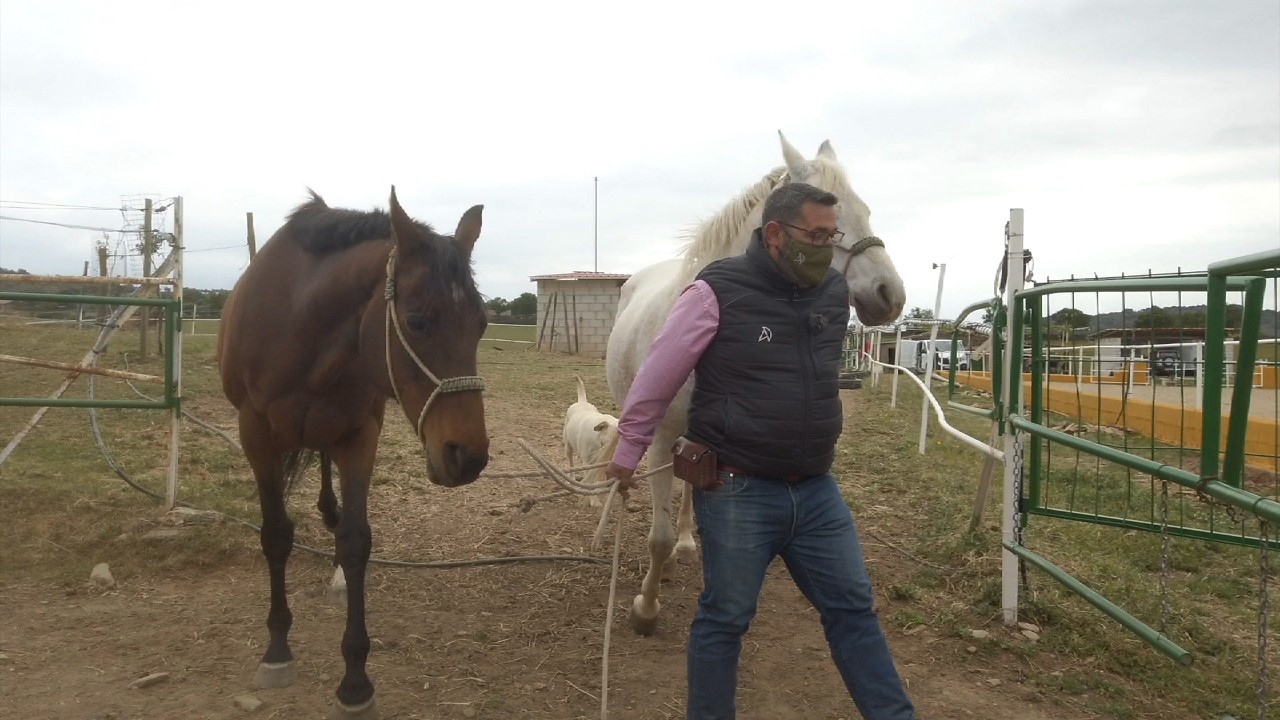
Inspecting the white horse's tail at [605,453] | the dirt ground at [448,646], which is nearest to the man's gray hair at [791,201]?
the dirt ground at [448,646]

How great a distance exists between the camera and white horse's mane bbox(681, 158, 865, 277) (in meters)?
3.33

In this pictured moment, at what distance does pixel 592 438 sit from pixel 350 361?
9.31ft

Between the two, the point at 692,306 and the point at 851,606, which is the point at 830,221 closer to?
the point at 692,306

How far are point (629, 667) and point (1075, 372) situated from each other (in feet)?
8.22

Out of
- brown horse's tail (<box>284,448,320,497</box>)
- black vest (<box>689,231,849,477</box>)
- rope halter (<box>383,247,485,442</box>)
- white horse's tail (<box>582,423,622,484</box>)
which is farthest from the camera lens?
white horse's tail (<box>582,423,622,484</box>)

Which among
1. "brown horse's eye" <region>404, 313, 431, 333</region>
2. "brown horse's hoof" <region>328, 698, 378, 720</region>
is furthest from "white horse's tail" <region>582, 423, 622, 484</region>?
"brown horse's eye" <region>404, 313, 431, 333</region>

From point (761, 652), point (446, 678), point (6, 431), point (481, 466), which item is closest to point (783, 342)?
point (481, 466)

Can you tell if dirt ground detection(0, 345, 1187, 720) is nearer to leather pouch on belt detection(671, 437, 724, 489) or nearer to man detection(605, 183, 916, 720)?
man detection(605, 183, 916, 720)

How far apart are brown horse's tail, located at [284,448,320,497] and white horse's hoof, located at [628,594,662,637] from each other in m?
1.99

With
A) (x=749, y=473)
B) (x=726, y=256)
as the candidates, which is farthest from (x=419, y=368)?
(x=726, y=256)

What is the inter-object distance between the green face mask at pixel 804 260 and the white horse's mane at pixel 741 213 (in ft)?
3.62

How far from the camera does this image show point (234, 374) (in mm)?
3609

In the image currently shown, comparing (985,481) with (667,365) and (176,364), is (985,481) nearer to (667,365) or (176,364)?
(667,365)

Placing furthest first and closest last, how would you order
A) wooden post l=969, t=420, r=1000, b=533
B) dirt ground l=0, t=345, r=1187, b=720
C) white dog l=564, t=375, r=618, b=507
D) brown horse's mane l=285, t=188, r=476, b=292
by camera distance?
1. white dog l=564, t=375, r=618, b=507
2. wooden post l=969, t=420, r=1000, b=533
3. dirt ground l=0, t=345, r=1187, b=720
4. brown horse's mane l=285, t=188, r=476, b=292
